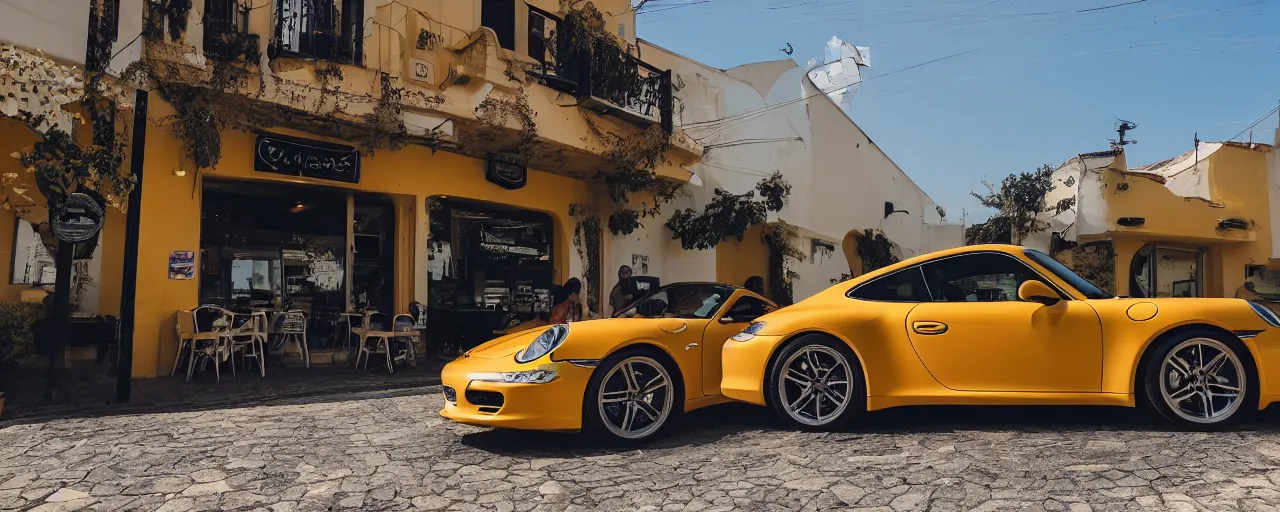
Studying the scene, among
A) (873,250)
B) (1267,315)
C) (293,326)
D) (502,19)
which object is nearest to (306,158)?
(293,326)

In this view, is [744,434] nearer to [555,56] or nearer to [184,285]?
[184,285]

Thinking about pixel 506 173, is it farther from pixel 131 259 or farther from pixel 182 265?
pixel 131 259

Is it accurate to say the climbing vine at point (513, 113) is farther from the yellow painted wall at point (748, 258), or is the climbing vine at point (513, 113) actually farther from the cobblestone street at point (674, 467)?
the yellow painted wall at point (748, 258)

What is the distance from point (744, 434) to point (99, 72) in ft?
23.0

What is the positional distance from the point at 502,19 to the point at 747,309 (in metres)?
7.92

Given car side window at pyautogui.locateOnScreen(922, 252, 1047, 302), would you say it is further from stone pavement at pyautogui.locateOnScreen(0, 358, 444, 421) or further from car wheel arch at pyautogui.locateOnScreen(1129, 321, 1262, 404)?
stone pavement at pyautogui.locateOnScreen(0, 358, 444, 421)

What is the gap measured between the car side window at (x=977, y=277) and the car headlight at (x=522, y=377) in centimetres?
264

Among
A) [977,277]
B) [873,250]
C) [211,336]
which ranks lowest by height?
[211,336]

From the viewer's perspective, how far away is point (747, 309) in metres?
6.53

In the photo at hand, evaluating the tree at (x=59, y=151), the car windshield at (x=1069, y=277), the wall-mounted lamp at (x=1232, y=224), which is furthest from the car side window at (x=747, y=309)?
the wall-mounted lamp at (x=1232, y=224)

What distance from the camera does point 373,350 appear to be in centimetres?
1053

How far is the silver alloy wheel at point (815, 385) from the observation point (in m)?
5.45

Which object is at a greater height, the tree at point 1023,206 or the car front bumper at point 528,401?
the tree at point 1023,206

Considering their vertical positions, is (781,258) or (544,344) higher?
(781,258)
